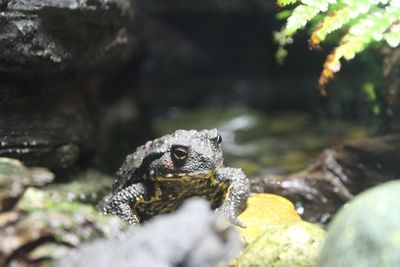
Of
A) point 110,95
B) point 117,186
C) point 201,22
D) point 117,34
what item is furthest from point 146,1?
point 117,186

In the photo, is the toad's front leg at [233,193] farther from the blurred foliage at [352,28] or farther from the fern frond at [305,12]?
the fern frond at [305,12]

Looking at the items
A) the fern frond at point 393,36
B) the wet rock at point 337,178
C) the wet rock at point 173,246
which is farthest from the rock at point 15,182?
the wet rock at point 337,178

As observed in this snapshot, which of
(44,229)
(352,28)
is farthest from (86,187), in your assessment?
(352,28)

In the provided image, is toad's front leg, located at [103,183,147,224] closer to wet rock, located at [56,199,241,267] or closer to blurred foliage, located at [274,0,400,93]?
wet rock, located at [56,199,241,267]

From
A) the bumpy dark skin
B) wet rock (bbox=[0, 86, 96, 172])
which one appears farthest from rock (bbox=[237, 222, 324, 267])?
wet rock (bbox=[0, 86, 96, 172])

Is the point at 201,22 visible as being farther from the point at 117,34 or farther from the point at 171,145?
the point at 171,145

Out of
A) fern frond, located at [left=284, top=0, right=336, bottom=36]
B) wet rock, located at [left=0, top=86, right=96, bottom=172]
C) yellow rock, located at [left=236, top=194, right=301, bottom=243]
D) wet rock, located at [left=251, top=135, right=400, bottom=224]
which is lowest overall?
wet rock, located at [left=251, top=135, right=400, bottom=224]
